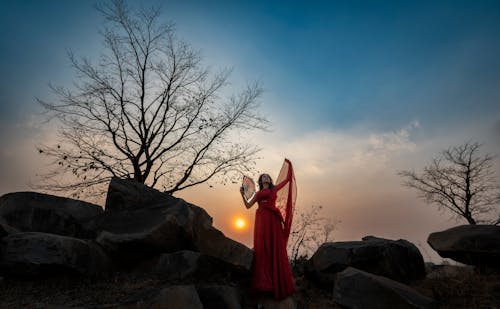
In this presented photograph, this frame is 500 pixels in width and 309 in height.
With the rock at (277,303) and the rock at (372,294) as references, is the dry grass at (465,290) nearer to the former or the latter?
the rock at (372,294)

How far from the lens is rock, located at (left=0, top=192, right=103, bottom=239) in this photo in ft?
25.8

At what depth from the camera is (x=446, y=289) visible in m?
7.33

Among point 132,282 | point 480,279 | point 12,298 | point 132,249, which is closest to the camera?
point 12,298

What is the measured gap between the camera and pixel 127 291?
19.4ft

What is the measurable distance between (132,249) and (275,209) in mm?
3103

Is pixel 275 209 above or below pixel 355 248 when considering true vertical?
above

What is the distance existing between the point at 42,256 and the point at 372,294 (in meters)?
6.16

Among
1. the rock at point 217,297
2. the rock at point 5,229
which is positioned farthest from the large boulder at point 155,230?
the rock at point 5,229

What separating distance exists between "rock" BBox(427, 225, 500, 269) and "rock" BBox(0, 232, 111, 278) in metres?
8.26

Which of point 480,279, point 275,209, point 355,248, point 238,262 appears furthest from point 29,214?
point 480,279

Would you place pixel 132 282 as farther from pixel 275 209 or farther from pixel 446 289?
pixel 446 289

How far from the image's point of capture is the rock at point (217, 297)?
5.91m

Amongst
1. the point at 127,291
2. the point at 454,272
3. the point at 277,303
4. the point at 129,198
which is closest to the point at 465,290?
the point at 454,272

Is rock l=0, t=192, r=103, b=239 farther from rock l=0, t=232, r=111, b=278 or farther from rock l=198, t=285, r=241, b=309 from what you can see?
rock l=198, t=285, r=241, b=309
